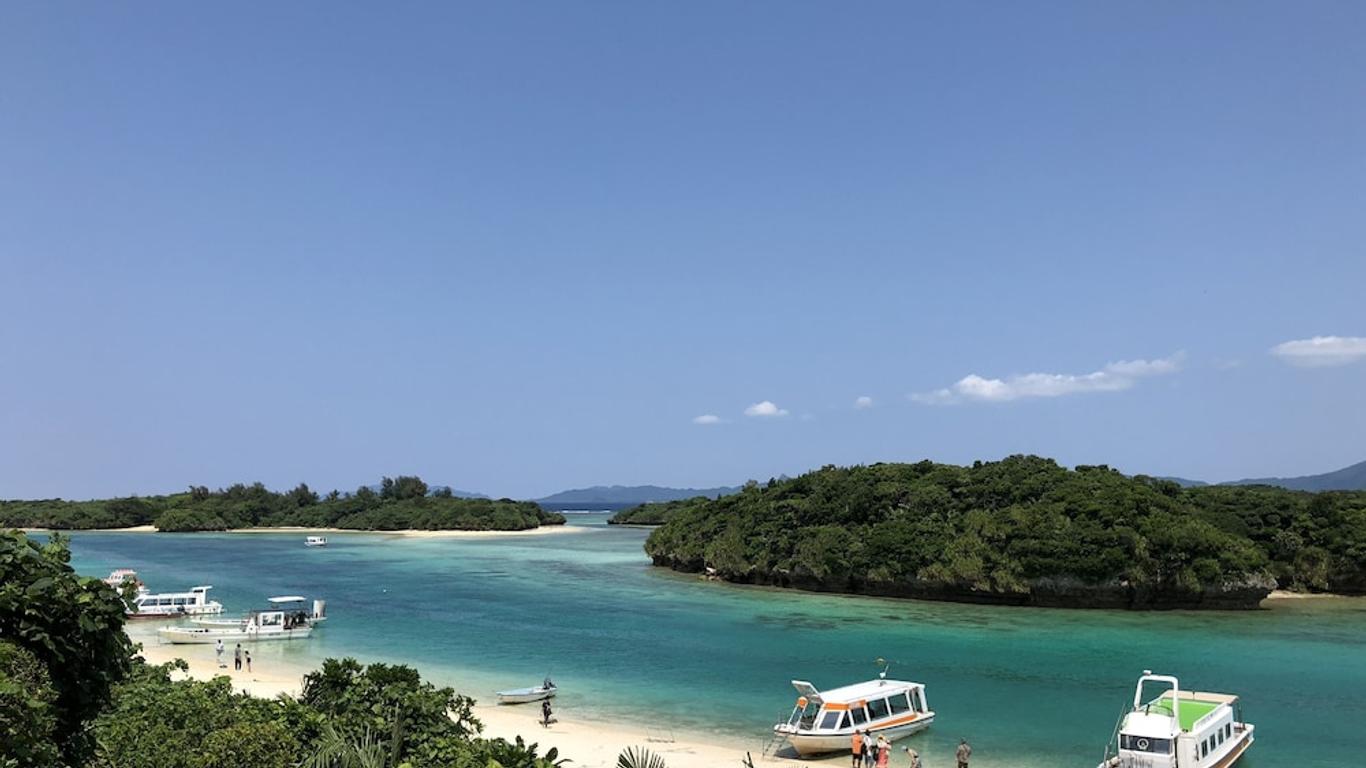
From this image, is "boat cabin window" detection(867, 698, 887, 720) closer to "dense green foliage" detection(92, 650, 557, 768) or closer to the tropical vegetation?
"dense green foliage" detection(92, 650, 557, 768)

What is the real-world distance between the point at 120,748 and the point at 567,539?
454 ft

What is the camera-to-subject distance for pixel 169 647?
4659 centimetres

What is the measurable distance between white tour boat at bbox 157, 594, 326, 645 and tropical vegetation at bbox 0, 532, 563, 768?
35.0 metres

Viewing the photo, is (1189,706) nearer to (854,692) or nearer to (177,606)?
(854,692)

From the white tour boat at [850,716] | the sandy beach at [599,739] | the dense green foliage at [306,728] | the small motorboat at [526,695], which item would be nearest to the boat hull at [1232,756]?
the white tour boat at [850,716]

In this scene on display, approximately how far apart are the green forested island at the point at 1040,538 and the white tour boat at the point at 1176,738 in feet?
116

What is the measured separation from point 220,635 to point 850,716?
3800 cm

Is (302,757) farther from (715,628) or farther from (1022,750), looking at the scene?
(715,628)

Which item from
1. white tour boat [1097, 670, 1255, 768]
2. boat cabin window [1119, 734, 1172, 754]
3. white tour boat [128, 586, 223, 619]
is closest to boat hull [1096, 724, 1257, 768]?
white tour boat [1097, 670, 1255, 768]

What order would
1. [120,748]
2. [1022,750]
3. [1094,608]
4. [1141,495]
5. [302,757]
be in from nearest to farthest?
[120,748], [302,757], [1022,750], [1094,608], [1141,495]

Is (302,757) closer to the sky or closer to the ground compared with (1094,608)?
closer to the sky

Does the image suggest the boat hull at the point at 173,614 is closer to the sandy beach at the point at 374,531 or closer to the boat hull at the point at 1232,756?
the boat hull at the point at 1232,756

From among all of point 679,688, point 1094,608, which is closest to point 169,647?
point 679,688

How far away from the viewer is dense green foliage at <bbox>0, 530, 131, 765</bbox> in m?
7.70
